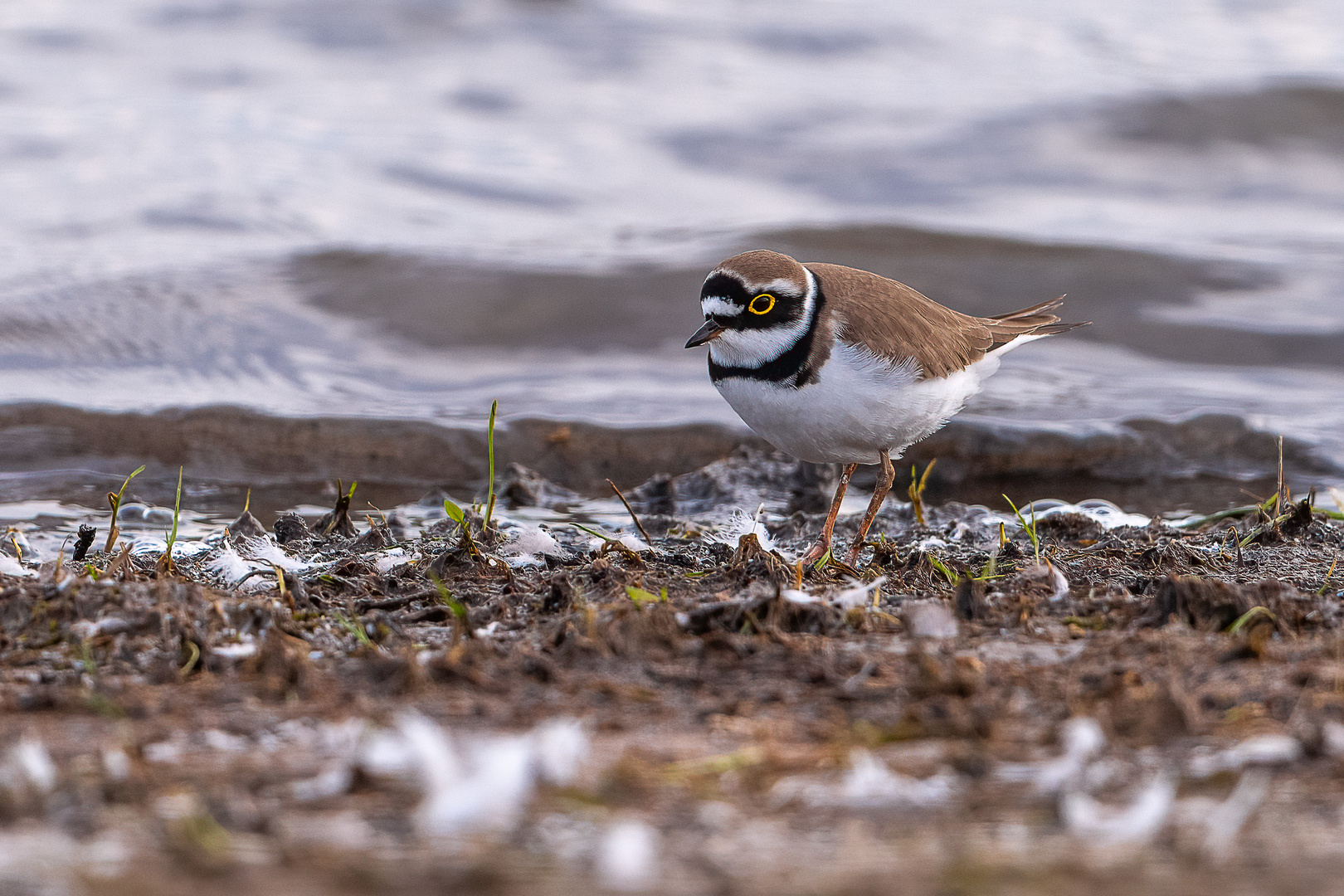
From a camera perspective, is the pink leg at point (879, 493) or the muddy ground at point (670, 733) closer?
the muddy ground at point (670, 733)

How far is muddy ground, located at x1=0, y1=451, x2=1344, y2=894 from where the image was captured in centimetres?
201

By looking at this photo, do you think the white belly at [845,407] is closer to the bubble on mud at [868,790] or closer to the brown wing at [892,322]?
the brown wing at [892,322]

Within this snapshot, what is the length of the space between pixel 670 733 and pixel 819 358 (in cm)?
215

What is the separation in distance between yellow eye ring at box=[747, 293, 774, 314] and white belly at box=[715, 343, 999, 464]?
254 mm

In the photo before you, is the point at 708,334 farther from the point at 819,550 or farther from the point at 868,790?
the point at 868,790

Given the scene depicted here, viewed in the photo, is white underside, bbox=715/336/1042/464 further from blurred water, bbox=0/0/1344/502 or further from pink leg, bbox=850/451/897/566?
blurred water, bbox=0/0/1344/502

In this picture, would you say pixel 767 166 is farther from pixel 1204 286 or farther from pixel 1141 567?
pixel 1141 567

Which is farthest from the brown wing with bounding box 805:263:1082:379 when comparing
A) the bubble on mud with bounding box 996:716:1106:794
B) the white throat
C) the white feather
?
the bubble on mud with bounding box 996:716:1106:794

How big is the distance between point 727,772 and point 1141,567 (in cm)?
241

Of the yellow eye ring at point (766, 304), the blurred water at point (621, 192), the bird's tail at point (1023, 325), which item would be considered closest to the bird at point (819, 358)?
the yellow eye ring at point (766, 304)

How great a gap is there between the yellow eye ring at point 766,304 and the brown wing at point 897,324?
0.82 ft

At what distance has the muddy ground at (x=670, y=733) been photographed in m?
2.01

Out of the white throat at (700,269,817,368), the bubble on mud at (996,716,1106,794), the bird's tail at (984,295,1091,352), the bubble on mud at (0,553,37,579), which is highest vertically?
the bird's tail at (984,295,1091,352)

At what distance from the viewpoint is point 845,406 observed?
4430mm
